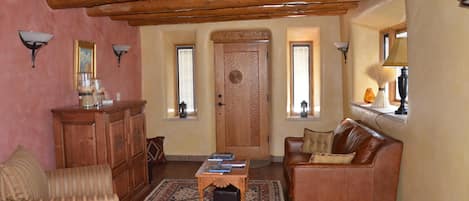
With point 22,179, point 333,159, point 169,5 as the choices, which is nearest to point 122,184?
point 22,179

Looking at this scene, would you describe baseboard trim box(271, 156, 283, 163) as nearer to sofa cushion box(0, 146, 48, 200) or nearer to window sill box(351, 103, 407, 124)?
window sill box(351, 103, 407, 124)

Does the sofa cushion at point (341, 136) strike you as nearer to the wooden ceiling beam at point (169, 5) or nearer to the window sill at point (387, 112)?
the window sill at point (387, 112)

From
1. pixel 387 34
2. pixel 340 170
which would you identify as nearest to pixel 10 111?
pixel 340 170

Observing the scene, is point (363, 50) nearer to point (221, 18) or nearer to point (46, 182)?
point (221, 18)

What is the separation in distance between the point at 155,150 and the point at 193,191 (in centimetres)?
161

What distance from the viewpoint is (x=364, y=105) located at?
4742 millimetres

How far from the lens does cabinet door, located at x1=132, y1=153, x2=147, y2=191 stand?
439cm

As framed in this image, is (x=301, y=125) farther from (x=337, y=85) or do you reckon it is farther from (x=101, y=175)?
(x=101, y=175)

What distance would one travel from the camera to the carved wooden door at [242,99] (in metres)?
6.03

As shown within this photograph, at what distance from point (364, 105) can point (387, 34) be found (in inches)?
38.4

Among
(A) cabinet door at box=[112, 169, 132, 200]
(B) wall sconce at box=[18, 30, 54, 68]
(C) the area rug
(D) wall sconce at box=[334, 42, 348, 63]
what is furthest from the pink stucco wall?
(D) wall sconce at box=[334, 42, 348, 63]

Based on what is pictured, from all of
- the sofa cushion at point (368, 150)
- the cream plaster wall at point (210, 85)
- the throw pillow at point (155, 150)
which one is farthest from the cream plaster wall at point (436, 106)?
the throw pillow at point (155, 150)

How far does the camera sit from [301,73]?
6367mm

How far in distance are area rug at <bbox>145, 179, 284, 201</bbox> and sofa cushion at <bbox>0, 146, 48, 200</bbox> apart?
166cm
